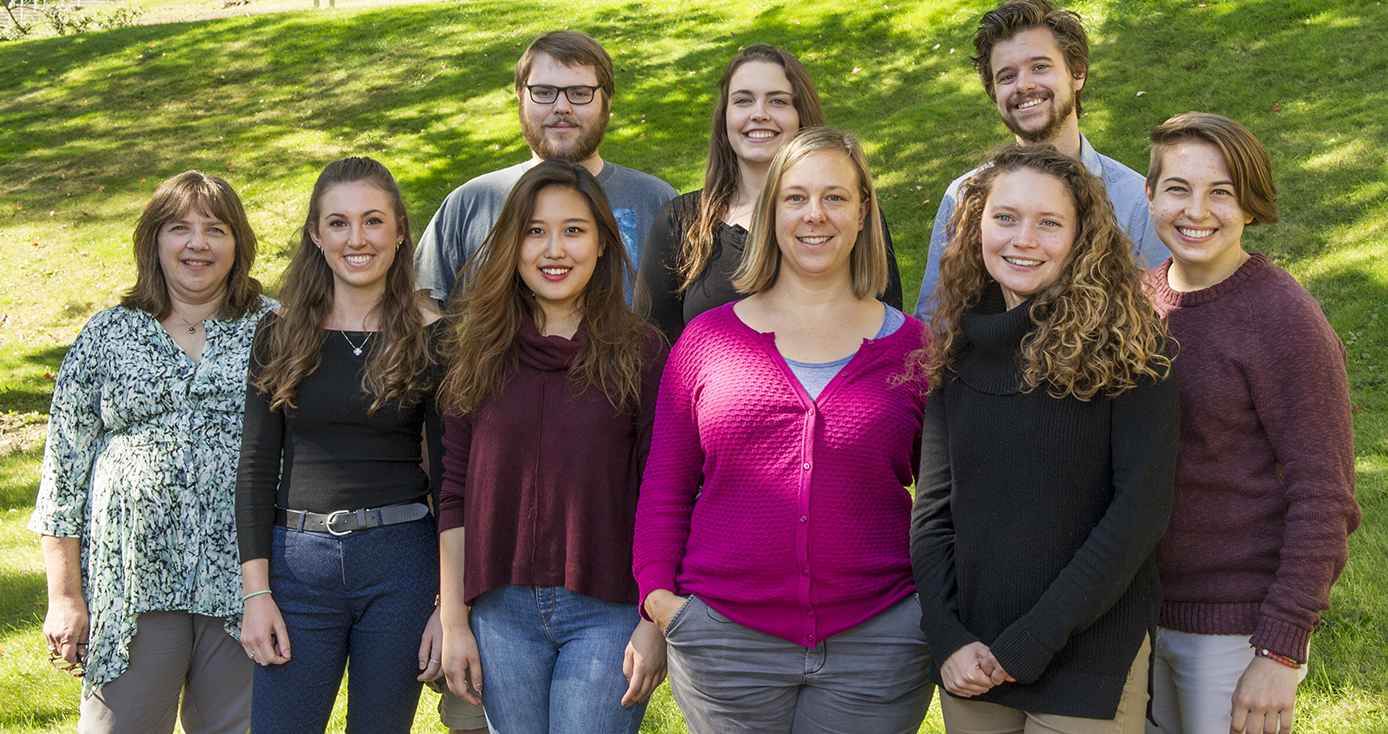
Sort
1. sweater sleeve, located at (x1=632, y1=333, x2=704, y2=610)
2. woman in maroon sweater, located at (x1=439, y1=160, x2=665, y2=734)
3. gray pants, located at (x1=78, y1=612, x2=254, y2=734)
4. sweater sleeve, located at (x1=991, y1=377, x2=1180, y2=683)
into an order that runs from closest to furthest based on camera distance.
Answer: sweater sleeve, located at (x1=991, y1=377, x2=1180, y2=683), sweater sleeve, located at (x1=632, y1=333, x2=704, y2=610), woman in maroon sweater, located at (x1=439, y1=160, x2=665, y2=734), gray pants, located at (x1=78, y1=612, x2=254, y2=734)

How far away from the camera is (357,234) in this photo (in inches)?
121

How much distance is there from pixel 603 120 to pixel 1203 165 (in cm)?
239

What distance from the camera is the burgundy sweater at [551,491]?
107 inches

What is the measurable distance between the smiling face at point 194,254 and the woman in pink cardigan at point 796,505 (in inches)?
65.7

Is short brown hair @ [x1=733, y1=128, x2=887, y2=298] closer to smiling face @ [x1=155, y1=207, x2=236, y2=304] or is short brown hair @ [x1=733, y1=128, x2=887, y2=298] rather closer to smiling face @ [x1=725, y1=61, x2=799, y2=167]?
smiling face @ [x1=725, y1=61, x2=799, y2=167]

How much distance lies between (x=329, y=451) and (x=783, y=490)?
1393 mm

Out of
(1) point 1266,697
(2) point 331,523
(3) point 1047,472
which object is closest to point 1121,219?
(3) point 1047,472

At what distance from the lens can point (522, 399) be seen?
2.78m

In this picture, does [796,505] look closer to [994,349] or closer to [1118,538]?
[994,349]

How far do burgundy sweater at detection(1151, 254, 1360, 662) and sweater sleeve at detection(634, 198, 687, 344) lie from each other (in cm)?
158

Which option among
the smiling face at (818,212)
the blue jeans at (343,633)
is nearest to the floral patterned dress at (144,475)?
the blue jeans at (343,633)

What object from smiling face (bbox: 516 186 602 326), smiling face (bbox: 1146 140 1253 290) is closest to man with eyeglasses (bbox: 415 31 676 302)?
smiling face (bbox: 516 186 602 326)

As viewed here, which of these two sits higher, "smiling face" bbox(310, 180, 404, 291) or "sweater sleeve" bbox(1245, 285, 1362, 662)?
"smiling face" bbox(310, 180, 404, 291)

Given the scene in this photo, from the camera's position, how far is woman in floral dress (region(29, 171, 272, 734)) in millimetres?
3027
